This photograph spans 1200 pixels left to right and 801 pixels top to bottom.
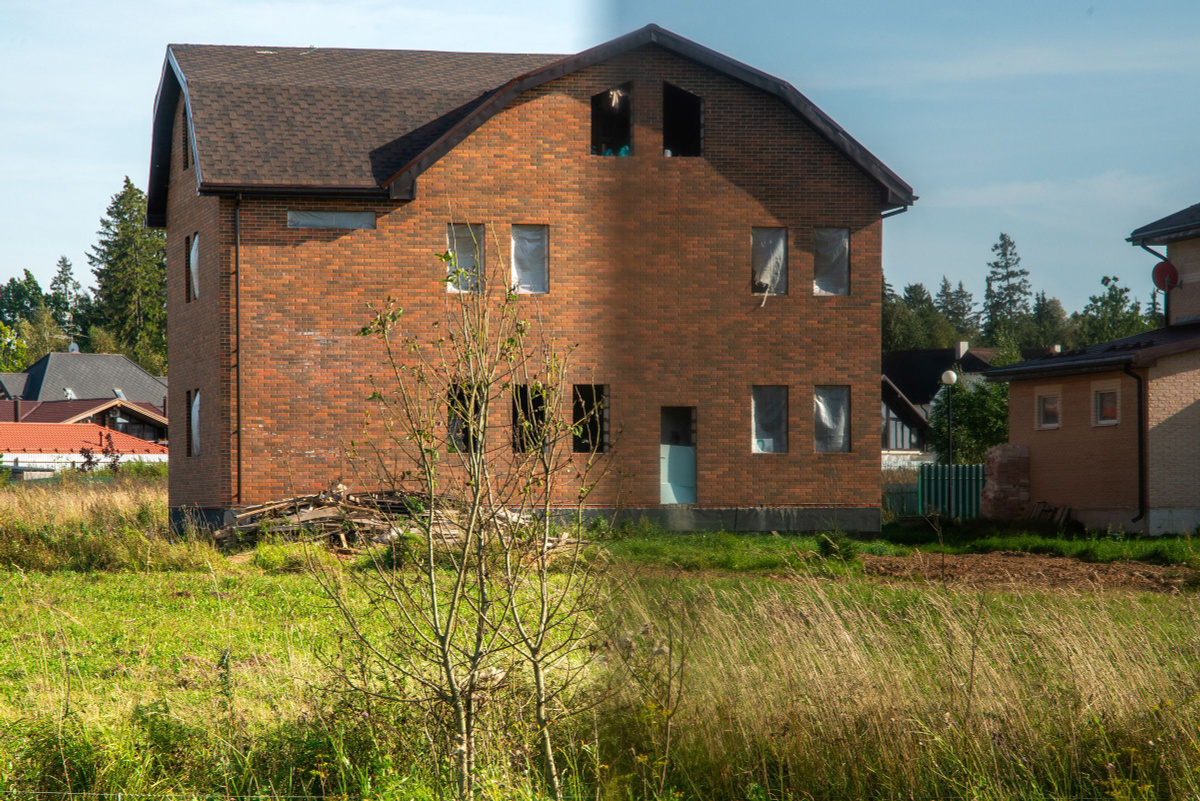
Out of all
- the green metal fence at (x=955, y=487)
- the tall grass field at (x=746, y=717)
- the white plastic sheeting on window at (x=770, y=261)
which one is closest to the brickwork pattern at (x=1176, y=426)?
the green metal fence at (x=955, y=487)

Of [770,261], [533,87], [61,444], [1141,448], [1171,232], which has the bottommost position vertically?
[61,444]

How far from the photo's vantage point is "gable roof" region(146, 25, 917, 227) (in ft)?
54.9

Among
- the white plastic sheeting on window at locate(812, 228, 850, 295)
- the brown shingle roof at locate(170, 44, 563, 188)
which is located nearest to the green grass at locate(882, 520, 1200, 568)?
the white plastic sheeting on window at locate(812, 228, 850, 295)

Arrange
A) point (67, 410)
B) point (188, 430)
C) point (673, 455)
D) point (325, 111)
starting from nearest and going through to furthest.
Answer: point (673, 455)
point (325, 111)
point (188, 430)
point (67, 410)

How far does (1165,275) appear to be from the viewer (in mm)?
19922

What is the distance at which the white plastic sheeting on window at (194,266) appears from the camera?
18266mm

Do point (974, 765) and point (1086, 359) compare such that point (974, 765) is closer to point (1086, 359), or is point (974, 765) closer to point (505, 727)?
point (505, 727)

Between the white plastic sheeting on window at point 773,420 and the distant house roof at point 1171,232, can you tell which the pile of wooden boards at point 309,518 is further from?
the distant house roof at point 1171,232

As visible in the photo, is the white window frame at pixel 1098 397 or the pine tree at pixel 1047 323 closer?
the white window frame at pixel 1098 397

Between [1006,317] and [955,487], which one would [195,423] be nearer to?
[955,487]

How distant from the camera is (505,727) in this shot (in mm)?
4777

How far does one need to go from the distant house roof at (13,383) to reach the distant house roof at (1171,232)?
5459cm

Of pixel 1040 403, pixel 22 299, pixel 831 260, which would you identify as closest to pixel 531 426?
pixel 831 260

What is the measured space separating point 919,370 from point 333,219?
1959 cm
